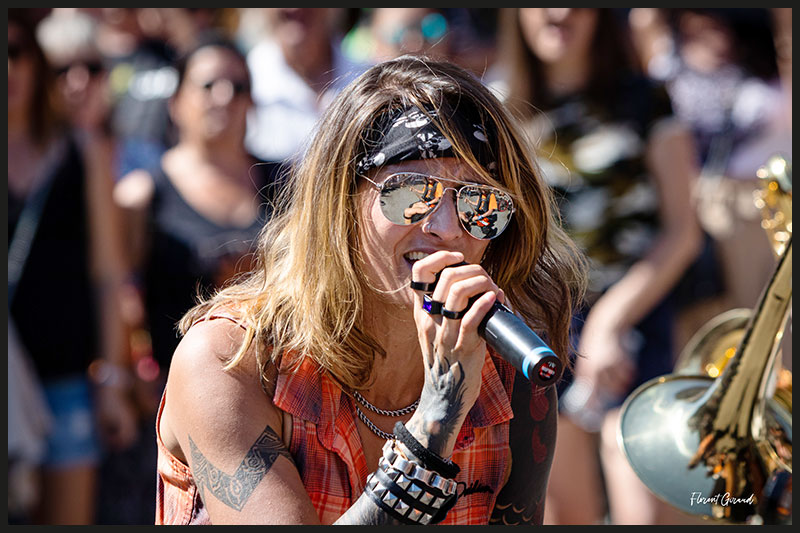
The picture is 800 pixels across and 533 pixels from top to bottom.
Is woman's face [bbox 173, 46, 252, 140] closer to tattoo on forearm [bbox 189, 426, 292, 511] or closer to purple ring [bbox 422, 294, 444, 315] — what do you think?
tattoo on forearm [bbox 189, 426, 292, 511]

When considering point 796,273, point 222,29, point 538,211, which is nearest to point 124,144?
point 222,29

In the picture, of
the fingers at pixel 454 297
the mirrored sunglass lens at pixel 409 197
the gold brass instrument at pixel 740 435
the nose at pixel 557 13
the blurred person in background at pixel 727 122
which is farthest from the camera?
the blurred person in background at pixel 727 122

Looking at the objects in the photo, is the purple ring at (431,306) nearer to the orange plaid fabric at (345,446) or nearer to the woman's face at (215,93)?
the orange plaid fabric at (345,446)

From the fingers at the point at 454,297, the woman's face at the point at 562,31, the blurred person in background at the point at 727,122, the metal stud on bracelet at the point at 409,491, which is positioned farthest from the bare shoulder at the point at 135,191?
the metal stud on bracelet at the point at 409,491

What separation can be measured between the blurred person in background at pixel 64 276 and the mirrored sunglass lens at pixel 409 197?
276cm

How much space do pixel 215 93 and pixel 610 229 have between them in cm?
188

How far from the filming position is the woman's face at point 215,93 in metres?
4.89

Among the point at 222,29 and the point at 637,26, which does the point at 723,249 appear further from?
the point at 222,29

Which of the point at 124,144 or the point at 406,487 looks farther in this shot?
the point at 124,144

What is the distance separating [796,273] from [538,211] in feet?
2.33

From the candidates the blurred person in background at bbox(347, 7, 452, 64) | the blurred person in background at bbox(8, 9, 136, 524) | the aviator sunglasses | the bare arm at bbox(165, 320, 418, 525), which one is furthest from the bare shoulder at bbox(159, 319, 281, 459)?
the blurred person in background at bbox(347, 7, 452, 64)

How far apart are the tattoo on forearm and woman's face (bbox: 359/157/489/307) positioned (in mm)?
429

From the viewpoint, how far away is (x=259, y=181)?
4.85 meters

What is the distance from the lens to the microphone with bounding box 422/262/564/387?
1961 mm
